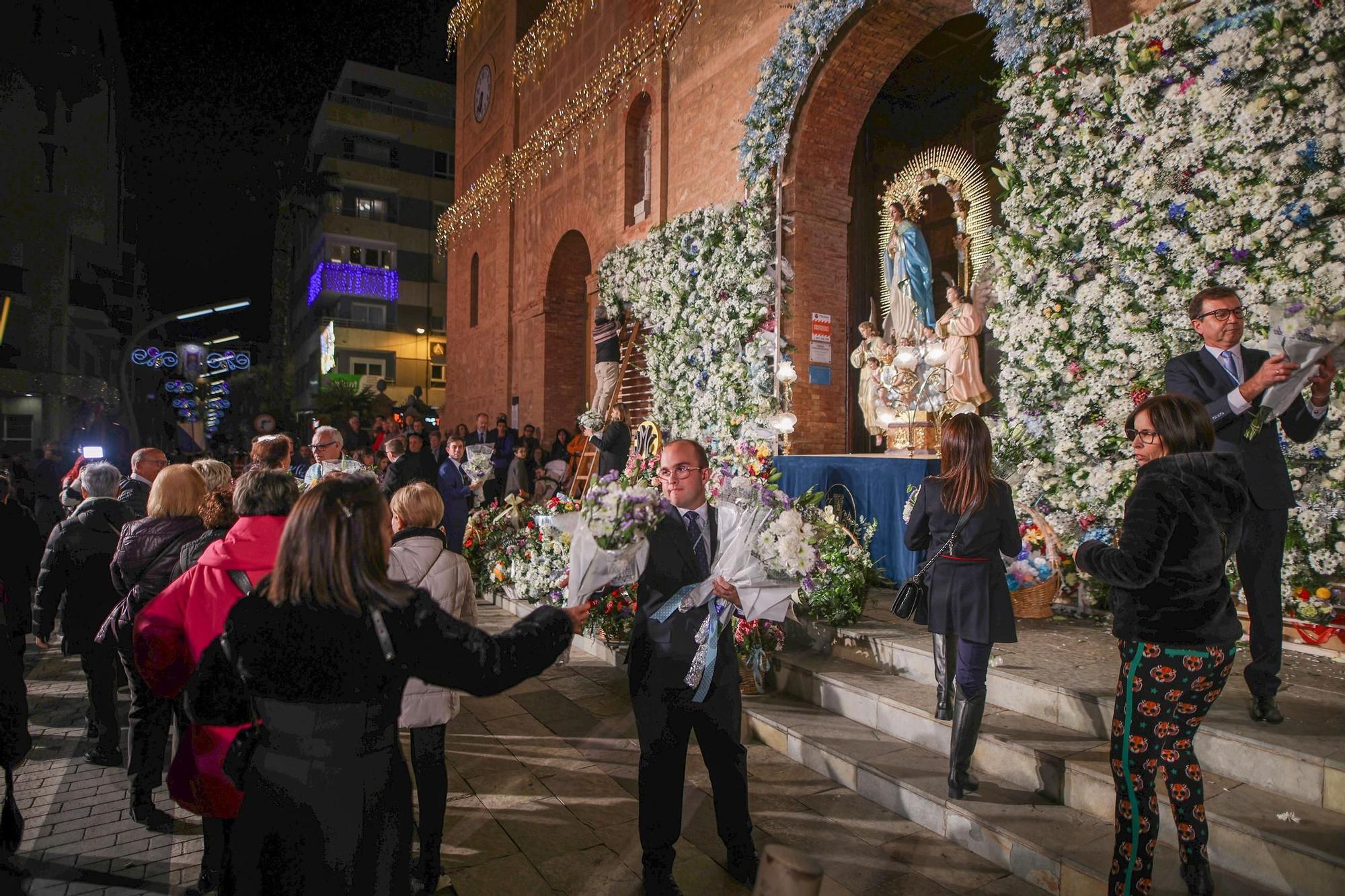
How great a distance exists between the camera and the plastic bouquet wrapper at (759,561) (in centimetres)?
312

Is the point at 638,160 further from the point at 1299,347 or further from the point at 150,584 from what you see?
the point at 1299,347

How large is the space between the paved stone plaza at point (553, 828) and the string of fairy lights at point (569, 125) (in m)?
11.3

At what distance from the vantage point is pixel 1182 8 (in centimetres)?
566

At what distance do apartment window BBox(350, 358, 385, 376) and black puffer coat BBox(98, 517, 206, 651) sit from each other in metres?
37.7

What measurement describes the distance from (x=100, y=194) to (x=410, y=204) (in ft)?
46.5

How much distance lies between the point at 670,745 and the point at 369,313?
41.0 m

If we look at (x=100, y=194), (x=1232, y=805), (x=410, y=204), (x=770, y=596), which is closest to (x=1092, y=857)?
(x=1232, y=805)

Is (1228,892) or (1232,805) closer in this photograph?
(1228,892)

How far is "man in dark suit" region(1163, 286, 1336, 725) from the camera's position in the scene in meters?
3.60

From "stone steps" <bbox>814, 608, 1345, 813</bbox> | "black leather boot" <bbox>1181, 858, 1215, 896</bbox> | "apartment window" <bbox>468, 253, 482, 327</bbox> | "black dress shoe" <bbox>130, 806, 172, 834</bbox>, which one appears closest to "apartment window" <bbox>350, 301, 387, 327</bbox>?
"apartment window" <bbox>468, 253, 482, 327</bbox>

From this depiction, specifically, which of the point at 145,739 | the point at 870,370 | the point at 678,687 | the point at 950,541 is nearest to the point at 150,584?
the point at 145,739

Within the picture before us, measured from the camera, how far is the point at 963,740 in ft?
12.2

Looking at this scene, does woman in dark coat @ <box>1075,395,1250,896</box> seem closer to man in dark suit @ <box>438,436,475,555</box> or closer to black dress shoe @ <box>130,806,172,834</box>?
black dress shoe @ <box>130,806,172,834</box>

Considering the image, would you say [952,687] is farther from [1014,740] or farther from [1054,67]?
[1054,67]
